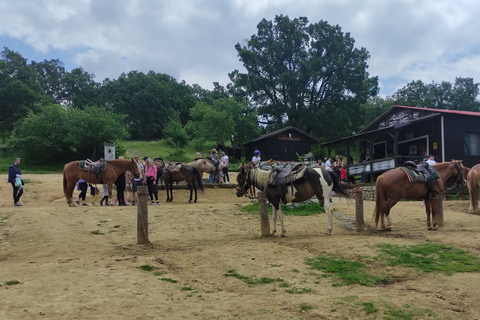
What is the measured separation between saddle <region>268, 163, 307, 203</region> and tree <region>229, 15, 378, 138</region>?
33443 millimetres

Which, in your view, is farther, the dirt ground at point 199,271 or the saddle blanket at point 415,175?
the saddle blanket at point 415,175

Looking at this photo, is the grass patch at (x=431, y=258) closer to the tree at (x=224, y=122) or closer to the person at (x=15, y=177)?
the person at (x=15, y=177)

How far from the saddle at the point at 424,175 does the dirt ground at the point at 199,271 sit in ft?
3.66

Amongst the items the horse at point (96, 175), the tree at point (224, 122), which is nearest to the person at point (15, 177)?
the horse at point (96, 175)

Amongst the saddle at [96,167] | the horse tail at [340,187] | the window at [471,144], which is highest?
the window at [471,144]

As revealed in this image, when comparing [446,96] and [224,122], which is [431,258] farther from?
[446,96]

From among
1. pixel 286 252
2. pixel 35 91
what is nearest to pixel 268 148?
pixel 286 252

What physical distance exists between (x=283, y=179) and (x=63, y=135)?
25.7m

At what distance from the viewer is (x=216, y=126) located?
35.6 m

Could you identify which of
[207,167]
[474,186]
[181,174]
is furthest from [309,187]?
[207,167]

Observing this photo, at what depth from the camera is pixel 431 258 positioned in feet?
20.7

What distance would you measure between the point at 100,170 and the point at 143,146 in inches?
1160

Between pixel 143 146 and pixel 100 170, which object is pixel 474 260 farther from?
pixel 143 146

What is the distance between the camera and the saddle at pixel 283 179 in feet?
29.6
